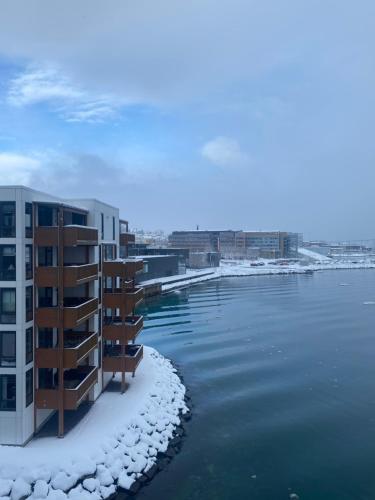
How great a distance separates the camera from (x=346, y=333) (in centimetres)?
3020

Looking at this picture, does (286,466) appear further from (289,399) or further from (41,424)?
(41,424)

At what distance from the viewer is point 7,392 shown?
11.5 metres

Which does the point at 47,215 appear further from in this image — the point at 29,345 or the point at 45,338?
the point at 29,345

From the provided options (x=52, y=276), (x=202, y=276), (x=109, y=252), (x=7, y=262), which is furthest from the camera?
(x=202, y=276)

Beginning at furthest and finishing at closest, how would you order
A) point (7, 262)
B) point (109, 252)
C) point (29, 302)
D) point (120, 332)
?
point (109, 252) → point (120, 332) → point (29, 302) → point (7, 262)

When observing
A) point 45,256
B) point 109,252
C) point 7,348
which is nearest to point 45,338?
point 7,348

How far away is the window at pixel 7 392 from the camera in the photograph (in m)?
11.5

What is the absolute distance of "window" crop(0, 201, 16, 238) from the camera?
11305 millimetres

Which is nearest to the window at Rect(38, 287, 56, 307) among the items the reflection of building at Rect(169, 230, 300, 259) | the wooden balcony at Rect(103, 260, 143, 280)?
the wooden balcony at Rect(103, 260, 143, 280)

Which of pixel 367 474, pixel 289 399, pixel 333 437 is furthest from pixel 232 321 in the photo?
pixel 367 474

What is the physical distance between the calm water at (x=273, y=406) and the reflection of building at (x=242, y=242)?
291 feet

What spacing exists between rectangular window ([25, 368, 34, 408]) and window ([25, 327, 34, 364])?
0.35 meters

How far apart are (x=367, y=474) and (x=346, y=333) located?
62.9ft

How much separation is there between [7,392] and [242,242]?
132m
